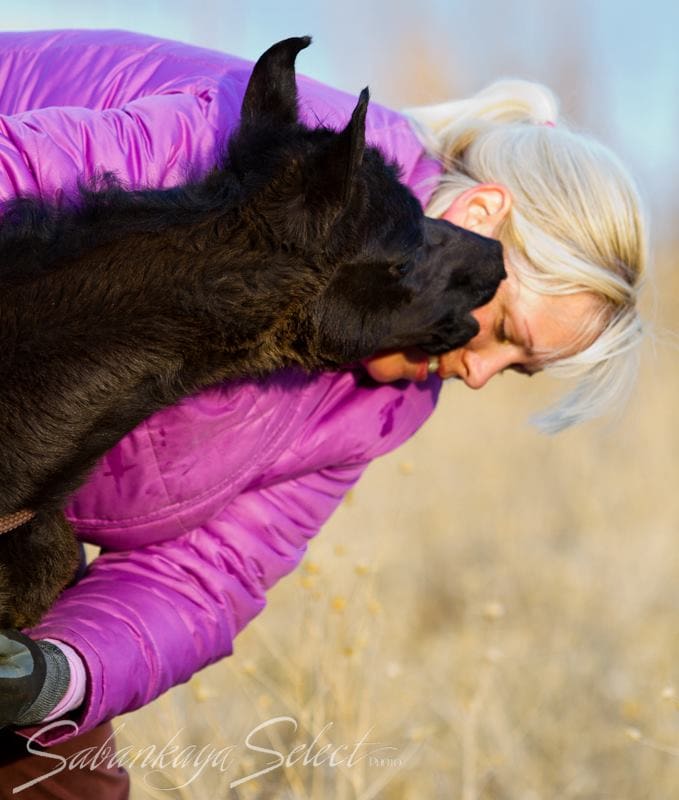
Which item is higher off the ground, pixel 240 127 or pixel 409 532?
pixel 240 127

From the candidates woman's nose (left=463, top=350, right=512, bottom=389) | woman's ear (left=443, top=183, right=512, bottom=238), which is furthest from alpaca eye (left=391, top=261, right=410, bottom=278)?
woman's nose (left=463, top=350, right=512, bottom=389)

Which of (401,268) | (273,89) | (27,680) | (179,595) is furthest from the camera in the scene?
(179,595)

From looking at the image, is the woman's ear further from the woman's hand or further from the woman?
the woman's hand

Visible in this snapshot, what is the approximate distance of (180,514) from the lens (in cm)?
290

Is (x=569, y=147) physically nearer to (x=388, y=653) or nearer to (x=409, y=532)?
(x=388, y=653)

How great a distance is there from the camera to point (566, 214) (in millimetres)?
3221

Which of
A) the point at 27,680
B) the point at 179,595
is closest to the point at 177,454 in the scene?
the point at 179,595

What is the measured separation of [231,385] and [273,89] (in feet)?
2.42

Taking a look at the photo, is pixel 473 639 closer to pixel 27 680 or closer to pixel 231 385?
pixel 231 385

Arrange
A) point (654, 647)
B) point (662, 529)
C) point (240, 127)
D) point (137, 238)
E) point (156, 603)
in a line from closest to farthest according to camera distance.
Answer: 1. point (137, 238)
2. point (240, 127)
3. point (156, 603)
4. point (654, 647)
5. point (662, 529)

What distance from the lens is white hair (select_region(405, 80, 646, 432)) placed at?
320 centimetres

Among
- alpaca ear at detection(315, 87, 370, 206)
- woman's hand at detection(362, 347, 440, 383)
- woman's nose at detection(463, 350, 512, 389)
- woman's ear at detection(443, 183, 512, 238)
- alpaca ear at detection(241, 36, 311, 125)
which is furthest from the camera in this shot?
woman's nose at detection(463, 350, 512, 389)

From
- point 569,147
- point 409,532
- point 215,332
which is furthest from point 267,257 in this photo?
point 409,532

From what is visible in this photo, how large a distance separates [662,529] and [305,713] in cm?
393
